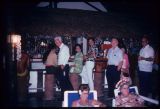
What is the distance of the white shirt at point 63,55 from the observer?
618 centimetres

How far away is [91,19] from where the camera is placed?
6297 millimetres

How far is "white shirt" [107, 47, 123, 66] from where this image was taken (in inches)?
247

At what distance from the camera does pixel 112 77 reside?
6.28 meters

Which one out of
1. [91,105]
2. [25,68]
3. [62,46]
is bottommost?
[91,105]

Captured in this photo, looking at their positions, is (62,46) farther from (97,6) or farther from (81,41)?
(97,6)

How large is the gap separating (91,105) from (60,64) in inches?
39.8

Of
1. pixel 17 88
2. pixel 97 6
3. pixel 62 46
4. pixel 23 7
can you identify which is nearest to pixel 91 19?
pixel 97 6

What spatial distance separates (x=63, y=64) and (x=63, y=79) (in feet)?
0.95

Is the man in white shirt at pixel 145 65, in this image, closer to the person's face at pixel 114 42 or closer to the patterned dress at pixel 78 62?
the person's face at pixel 114 42

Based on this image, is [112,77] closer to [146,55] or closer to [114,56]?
[114,56]

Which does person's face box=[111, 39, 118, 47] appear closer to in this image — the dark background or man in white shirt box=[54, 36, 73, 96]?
the dark background

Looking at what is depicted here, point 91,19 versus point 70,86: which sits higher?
point 91,19

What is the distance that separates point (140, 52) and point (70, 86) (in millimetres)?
1435

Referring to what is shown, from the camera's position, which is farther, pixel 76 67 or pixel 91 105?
pixel 76 67
